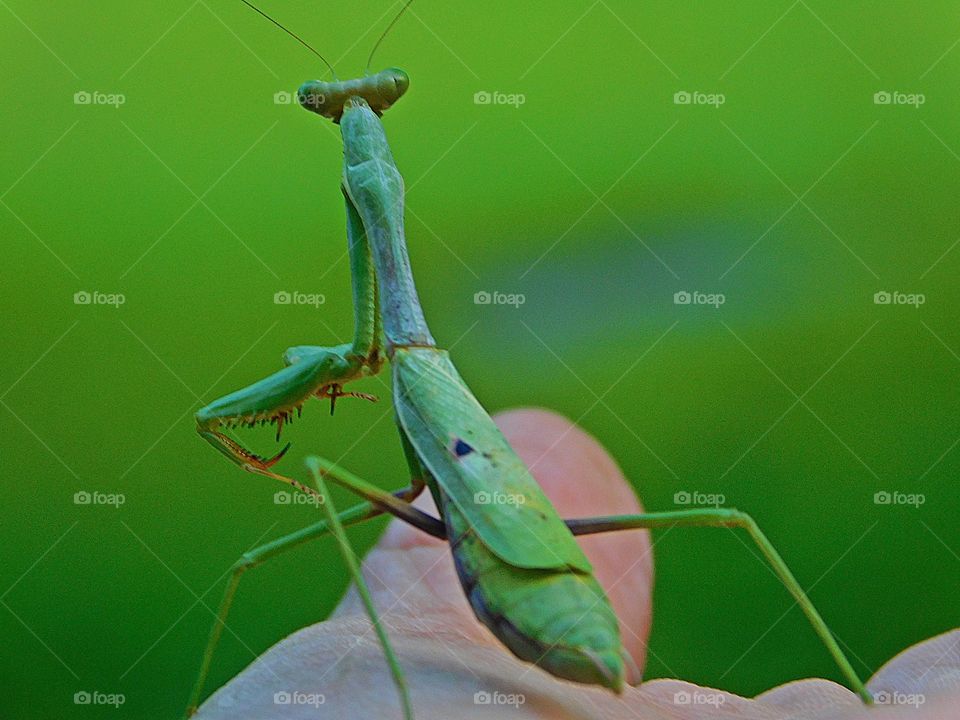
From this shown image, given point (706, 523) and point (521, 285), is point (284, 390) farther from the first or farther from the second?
point (521, 285)

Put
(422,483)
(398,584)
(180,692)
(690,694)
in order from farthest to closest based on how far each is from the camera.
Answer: (180,692) < (398,584) < (690,694) < (422,483)

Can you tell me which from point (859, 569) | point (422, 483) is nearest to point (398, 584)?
point (422, 483)

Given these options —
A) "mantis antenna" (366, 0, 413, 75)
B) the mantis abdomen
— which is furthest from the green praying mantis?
"mantis antenna" (366, 0, 413, 75)

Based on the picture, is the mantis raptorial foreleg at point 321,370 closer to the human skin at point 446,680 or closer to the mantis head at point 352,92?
the mantis head at point 352,92

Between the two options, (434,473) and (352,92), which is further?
(352,92)

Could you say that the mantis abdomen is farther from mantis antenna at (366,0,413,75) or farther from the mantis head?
mantis antenna at (366,0,413,75)

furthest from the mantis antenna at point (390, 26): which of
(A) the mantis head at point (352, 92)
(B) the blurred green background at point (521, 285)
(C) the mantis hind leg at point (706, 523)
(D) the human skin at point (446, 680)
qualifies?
(C) the mantis hind leg at point (706, 523)

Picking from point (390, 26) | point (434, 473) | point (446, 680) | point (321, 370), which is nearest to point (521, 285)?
point (390, 26)

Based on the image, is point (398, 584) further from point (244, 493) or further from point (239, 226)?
point (239, 226)
